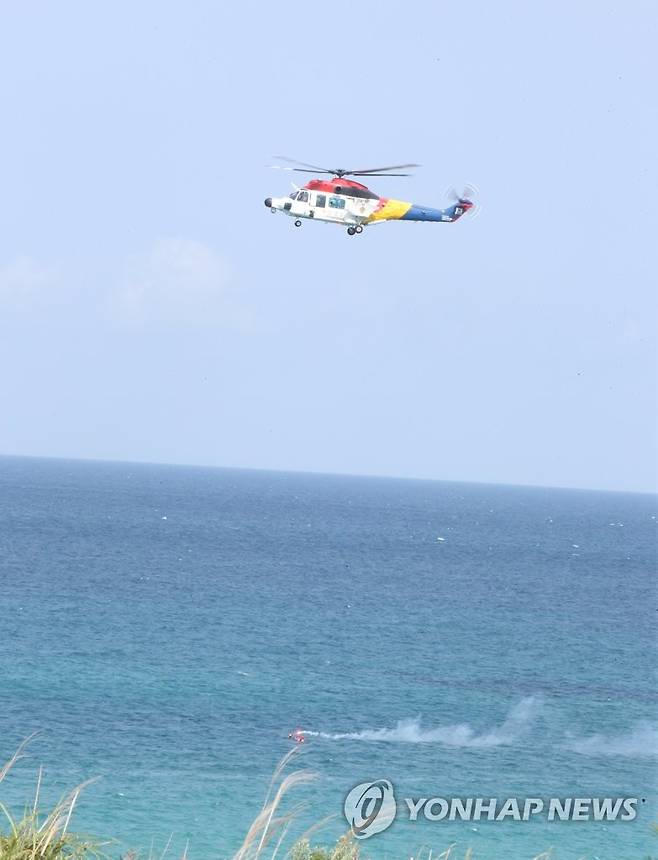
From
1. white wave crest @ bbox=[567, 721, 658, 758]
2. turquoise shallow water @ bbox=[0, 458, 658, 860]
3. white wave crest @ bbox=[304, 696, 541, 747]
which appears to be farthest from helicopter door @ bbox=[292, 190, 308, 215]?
white wave crest @ bbox=[567, 721, 658, 758]

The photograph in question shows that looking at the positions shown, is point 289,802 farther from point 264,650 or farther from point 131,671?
point 264,650

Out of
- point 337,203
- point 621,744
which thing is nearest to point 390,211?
point 337,203

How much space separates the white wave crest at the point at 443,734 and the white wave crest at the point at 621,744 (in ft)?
11.4

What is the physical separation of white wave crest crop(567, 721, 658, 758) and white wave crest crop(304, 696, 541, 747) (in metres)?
3.47

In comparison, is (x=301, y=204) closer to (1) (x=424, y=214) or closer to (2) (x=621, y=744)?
(1) (x=424, y=214)

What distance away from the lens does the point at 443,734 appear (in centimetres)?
5588

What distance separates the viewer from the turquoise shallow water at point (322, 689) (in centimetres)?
4438

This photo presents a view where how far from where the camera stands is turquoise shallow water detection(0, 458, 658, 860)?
44375 mm

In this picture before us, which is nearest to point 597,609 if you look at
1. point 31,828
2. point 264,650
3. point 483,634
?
point 483,634

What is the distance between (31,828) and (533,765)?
46.8 meters

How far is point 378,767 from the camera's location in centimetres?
4950

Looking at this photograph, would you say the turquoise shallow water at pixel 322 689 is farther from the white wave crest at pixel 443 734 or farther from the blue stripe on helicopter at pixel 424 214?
the blue stripe on helicopter at pixel 424 214

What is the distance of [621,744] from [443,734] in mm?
10007
